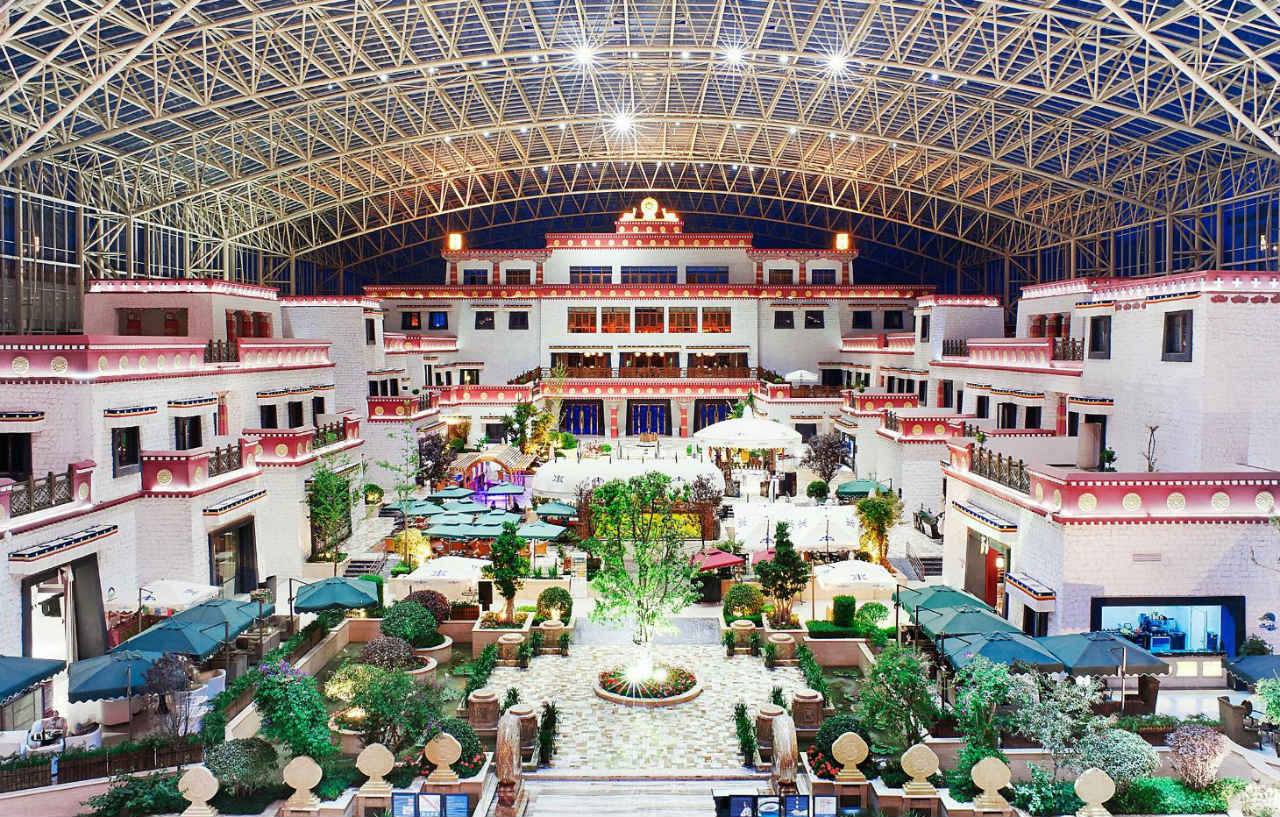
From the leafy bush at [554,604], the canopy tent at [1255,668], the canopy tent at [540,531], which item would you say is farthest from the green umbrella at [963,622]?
the canopy tent at [540,531]

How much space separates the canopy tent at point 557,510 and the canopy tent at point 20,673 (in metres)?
17.0

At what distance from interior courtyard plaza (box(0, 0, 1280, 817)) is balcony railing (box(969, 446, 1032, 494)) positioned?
0.33 metres

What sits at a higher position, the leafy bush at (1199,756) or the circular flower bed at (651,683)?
the leafy bush at (1199,756)

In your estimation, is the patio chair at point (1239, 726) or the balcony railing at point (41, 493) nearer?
the patio chair at point (1239, 726)

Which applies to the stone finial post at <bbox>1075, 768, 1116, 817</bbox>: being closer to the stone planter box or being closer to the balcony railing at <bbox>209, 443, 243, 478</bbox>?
the stone planter box

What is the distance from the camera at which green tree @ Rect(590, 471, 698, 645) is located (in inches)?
810

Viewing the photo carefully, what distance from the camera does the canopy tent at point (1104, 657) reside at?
16.8 m

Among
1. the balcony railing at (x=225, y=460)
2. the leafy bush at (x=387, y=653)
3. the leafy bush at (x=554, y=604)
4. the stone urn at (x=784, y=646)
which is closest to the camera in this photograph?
the leafy bush at (x=387, y=653)

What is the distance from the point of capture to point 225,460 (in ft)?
86.2

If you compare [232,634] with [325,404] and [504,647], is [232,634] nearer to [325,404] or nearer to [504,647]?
[504,647]

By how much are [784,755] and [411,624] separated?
10222 mm

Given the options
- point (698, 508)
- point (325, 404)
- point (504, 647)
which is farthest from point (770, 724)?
point (325, 404)

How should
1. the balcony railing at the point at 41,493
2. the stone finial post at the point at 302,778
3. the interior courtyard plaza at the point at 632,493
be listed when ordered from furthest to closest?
the balcony railing at the point at 41,493 < the interior courtyard plaza at the point at 632,493 < the stone finial post at the point at 302,778

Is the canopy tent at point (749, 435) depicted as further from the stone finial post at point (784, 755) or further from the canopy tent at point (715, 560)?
the stone finial post at point (784, 755)
